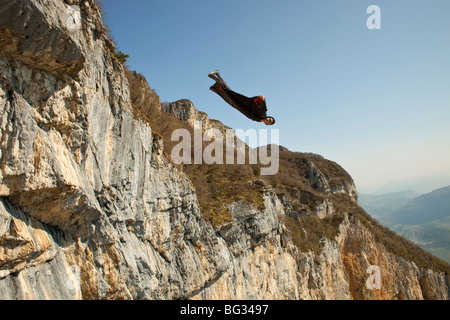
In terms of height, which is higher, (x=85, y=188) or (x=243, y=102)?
(x=243, y=102)

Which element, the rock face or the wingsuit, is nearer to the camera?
the rock face

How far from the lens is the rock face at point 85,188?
512 cm

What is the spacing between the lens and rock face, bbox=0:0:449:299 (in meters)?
5.12

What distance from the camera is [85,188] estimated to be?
22.4 feet

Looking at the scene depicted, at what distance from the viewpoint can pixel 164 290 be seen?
408 inches

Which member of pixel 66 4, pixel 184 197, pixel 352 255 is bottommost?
pixel 352 255

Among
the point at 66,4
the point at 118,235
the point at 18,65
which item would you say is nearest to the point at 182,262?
the point at 118,235

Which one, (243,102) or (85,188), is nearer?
(243,102)

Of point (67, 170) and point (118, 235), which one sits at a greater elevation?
point (67, 170)

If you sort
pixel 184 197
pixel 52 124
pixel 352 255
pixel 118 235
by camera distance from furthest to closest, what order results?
1. pixel 352 255
2. pixel 184 197
3. pixel 118 235
4. pixel 52 124

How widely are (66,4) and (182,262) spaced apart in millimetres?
10437

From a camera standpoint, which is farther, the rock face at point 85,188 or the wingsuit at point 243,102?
the wingsuit at point 243,102
